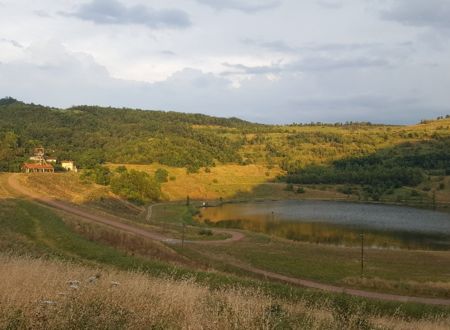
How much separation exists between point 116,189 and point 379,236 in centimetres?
4911

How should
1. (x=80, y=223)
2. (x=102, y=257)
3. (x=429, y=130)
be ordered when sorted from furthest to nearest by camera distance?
(x=429, y=130)
(x=80, y=223)
(x=102, y=257)

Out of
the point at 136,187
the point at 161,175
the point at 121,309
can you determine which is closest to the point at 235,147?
the point at 161,175

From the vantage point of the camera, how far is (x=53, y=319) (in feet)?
22.7

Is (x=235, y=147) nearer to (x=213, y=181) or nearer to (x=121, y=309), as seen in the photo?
(x=213, y=181)

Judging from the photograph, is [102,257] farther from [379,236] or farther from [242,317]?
[379,236]

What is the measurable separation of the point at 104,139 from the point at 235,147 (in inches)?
1881

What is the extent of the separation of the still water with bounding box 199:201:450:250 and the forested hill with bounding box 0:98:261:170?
37939 millimetres

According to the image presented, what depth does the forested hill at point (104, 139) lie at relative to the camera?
124 m

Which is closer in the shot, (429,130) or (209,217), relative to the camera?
(209,217)

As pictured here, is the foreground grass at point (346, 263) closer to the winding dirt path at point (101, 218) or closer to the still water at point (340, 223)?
the winding dirt path at point (101, 218)

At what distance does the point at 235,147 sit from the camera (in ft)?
577

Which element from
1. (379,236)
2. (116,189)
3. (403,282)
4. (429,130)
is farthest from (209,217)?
(429,130)

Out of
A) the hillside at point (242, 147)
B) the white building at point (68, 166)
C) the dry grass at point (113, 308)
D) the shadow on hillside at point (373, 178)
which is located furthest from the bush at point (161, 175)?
the dry grass at point (113, 308)

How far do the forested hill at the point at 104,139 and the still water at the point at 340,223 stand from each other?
1494 inches
